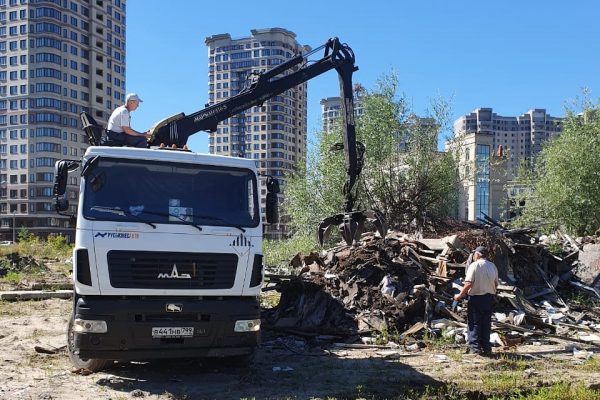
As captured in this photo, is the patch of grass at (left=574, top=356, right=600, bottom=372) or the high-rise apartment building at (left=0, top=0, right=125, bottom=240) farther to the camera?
the high-rise apartment building at (left=0, top=0, right=125, bottom=240)

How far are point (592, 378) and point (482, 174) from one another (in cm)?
1849

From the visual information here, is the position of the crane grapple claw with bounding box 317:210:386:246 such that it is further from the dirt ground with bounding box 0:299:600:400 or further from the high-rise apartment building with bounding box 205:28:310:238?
the high-rise apartment building with bounding box 205:28:310:238


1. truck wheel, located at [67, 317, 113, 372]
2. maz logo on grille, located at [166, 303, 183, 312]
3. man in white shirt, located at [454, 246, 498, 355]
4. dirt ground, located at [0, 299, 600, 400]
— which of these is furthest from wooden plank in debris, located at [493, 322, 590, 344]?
truck wheel, located at [67, 317, 113, 372]

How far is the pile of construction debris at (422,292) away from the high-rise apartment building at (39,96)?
264 ft

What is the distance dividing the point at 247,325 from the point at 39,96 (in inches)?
3575

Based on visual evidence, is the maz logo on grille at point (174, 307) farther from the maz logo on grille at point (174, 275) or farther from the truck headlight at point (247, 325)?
the truck headlight at point (247, 325)

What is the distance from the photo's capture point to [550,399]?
705 centimetres

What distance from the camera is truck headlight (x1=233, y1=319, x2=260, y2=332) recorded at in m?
7.80

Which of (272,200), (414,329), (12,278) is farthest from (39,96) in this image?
(272,200)

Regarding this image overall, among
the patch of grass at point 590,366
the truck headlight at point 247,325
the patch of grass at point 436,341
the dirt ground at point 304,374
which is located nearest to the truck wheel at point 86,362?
the dirt ground at point 304,374

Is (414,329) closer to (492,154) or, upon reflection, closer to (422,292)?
(422,292)


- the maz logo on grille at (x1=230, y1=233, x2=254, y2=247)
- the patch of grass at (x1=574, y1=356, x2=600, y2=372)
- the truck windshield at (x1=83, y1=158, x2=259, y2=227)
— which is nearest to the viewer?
the truck windshield at (x1=83, y1=158, x2=259, y2=227)

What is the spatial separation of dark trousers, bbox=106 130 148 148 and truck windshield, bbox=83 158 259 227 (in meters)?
1.82

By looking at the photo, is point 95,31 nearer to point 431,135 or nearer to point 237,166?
point 431,135
